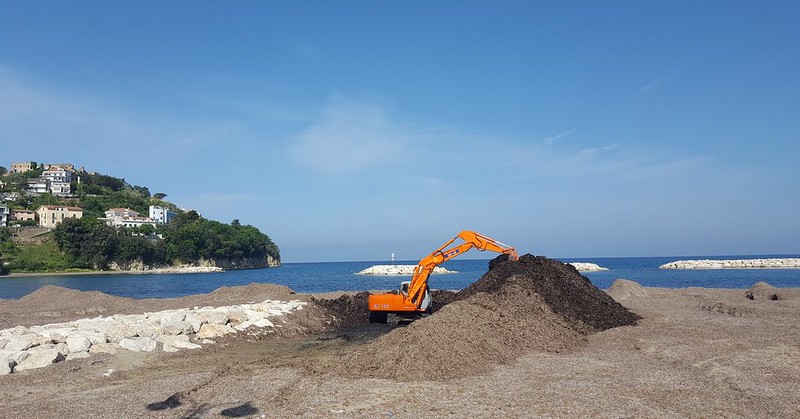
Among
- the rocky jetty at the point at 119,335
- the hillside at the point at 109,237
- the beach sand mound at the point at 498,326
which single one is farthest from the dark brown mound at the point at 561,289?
the hillside at the point at 109,237

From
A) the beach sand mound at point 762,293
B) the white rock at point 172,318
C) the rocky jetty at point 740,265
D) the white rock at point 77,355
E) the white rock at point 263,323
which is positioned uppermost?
the white rock at point 172,318

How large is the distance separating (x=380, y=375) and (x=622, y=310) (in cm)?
1132

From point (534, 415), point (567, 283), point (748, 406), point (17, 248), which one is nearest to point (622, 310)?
point (567, 283)

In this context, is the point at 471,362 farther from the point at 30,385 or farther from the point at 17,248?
the point at 17,248

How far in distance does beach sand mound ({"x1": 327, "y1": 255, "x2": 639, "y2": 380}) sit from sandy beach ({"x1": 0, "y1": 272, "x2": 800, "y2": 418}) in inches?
10.2

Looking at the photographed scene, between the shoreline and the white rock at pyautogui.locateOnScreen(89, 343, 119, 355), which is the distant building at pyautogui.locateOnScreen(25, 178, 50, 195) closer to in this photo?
the shoreline

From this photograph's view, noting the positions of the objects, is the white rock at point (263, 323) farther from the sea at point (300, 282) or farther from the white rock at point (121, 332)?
the sea at point (300, 282)

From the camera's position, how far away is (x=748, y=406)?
27.8ft

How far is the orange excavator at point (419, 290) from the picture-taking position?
19688 mm

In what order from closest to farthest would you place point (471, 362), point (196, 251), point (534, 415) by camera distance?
1. point (534, 415)
2. point (471, 362)
3. point (196, 251)

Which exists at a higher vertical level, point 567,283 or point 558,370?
point 567,283

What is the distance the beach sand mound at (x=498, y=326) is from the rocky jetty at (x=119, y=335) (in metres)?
5.13

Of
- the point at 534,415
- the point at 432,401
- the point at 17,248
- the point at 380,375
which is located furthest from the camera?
the point at 17,248

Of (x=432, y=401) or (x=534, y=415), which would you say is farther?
(x=432, y=401)
